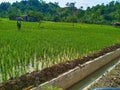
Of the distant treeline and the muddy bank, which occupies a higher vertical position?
the muddy bank

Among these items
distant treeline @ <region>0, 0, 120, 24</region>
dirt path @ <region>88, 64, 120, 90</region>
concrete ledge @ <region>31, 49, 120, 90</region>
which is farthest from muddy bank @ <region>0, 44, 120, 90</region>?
distant treeline @ <region>0, 0, 120, 24</region>

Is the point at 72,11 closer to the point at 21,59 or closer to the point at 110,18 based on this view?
the point at 110,18

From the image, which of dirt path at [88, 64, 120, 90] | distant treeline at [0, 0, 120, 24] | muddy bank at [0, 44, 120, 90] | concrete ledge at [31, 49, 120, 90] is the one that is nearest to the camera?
→ muddy bank at [0, 44, 120, 90]

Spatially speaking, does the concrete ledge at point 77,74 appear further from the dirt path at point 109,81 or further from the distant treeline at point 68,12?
the distant treeline at point 68,12

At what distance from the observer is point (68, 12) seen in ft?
212

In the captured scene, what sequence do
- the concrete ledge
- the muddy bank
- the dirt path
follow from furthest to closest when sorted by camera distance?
the dirt path, the concrete ledge, the muddy bank

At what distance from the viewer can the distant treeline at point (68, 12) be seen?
2184 inches

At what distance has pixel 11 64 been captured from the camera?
28.1ft

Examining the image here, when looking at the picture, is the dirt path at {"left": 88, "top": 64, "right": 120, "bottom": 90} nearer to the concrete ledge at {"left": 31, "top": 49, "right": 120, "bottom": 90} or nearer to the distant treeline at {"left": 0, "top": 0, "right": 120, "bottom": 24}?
the concrete ledge at {"left": 31, "top": 49, "right": 120, "bottom": 90}

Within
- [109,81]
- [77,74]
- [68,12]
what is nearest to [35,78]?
[77,74]

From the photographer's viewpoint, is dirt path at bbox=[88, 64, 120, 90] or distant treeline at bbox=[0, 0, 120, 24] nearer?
dirt path at bbox=[88, 64, 120, 90]

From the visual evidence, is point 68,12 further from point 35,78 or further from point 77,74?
point 35,78

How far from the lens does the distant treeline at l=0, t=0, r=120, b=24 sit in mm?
55469

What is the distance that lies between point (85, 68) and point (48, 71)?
1.71 meters
